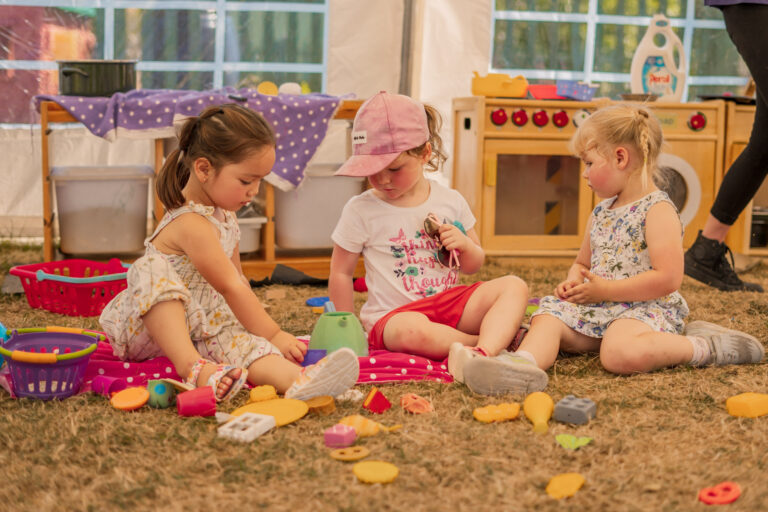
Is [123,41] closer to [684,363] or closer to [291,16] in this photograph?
[291,16]

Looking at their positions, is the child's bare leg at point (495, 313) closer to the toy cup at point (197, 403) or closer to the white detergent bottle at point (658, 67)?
the toy cup at point (197, 403)

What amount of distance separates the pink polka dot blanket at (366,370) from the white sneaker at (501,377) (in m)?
0.09

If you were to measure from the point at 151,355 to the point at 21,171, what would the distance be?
2065 millimetres

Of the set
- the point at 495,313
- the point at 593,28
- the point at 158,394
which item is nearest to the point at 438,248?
the point at 495,313

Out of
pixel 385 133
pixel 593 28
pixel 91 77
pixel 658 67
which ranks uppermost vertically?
pixel 593 28

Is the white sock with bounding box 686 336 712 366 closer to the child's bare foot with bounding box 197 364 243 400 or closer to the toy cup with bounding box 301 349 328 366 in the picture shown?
the toy cup with bounding box 301 349 328 366

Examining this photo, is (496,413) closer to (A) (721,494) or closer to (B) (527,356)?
(B) (527,356)

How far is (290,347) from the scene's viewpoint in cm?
142

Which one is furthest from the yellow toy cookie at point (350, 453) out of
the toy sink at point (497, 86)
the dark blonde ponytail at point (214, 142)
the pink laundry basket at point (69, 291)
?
the toy sink at point (497, 86)

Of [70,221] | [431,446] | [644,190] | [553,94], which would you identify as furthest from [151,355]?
[553,94]

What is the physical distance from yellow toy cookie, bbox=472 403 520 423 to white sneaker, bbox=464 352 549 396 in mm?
97

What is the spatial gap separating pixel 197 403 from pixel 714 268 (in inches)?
65.2

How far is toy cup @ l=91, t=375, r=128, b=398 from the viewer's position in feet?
4.29

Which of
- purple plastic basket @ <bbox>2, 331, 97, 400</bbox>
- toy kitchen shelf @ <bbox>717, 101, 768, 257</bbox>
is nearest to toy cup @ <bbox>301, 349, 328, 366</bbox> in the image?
purple plastic basket @ <bbox>2, 331, 97, 400</bbox>
